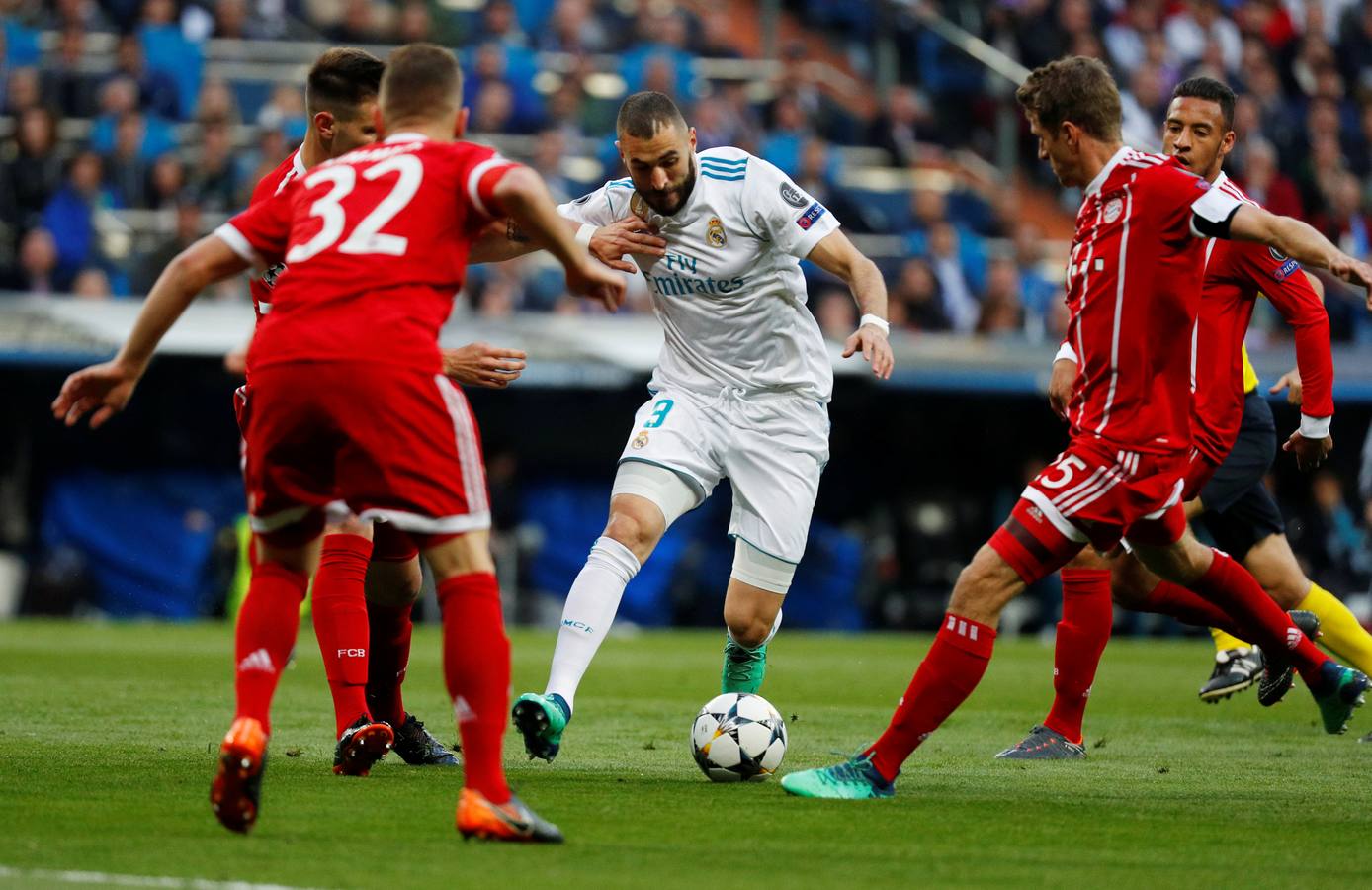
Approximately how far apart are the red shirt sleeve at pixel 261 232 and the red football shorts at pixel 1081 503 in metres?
2.48

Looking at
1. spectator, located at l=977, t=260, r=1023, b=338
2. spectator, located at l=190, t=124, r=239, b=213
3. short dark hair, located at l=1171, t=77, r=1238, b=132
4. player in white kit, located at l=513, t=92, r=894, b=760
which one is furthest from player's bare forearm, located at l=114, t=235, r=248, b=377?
spectator, located at l=977, t=260, r=1023, b=338

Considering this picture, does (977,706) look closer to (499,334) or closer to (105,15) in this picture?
(499,334)

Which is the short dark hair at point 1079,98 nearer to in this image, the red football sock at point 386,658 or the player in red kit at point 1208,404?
the player in red kit at point 1208,404

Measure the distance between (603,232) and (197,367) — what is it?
466 inches

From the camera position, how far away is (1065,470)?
251 inches

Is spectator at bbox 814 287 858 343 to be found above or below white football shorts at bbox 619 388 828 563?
below

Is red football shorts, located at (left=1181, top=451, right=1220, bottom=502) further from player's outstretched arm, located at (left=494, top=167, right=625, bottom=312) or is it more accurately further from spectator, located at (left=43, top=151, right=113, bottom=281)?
spectator, located at (left=43, top=151, right=113, bottom=281)

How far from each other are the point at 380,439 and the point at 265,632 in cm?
75

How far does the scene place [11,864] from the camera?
15.3ft

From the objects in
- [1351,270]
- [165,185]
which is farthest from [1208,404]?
[165,185]

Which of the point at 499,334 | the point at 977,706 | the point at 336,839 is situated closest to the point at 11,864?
the point at 336,839

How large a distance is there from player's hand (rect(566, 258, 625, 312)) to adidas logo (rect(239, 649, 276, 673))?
1354mm

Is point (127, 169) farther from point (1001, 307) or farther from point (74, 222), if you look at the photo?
point (1001, 307)

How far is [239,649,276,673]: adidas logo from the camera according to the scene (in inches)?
212
